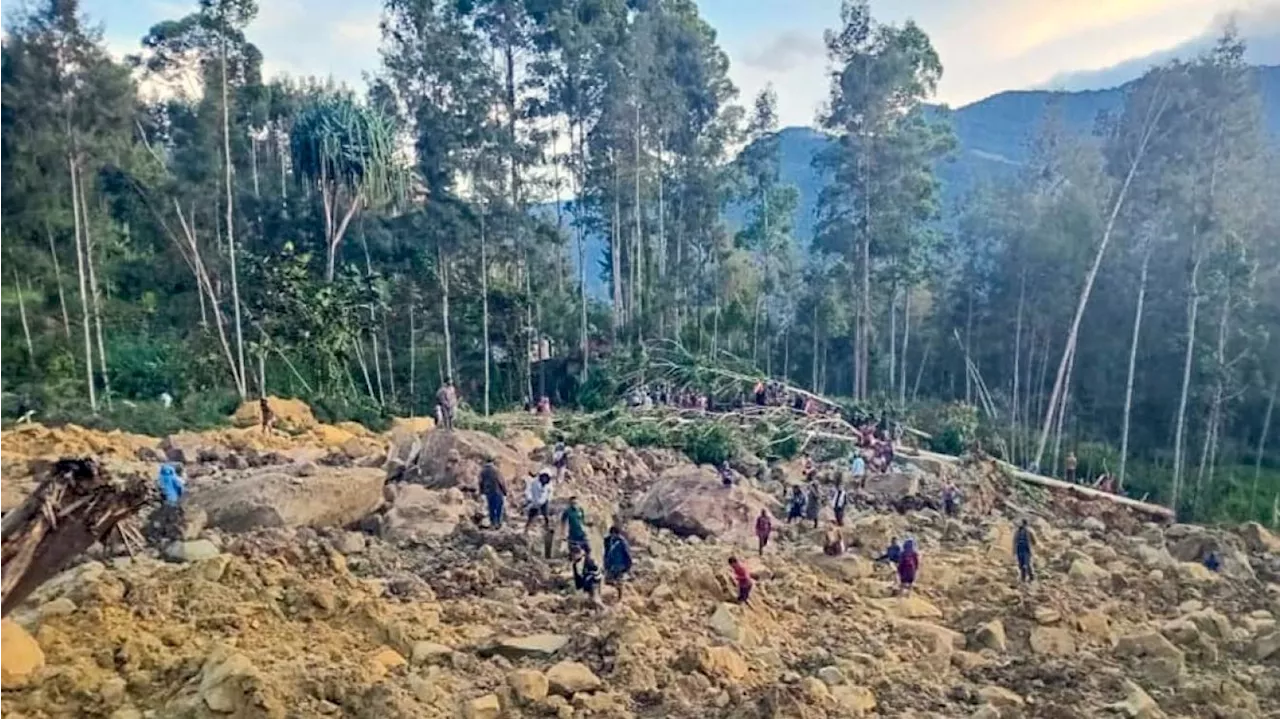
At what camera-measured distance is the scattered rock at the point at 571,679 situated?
7871 mm

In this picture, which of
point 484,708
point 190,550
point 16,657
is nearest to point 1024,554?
point 484,708

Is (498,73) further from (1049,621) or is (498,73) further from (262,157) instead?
(1049,621)

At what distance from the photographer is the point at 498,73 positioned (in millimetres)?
30469

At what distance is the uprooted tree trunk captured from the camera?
268 inches

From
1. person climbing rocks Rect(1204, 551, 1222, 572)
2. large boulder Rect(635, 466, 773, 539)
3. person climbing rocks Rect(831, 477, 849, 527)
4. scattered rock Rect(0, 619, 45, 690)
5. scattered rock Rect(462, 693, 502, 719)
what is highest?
scattered rock Rect(0, 619, 45, 690)

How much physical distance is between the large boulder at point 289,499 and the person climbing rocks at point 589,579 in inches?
137

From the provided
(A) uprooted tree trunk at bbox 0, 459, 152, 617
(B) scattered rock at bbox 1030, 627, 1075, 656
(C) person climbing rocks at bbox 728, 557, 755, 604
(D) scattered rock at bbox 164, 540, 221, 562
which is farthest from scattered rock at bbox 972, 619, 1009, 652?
(A) uprooted tree trunk at bbox 0, 459, 152, 617

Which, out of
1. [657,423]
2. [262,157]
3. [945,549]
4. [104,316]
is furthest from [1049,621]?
[262,157]

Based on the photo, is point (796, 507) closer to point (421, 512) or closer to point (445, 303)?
point (421, 512)

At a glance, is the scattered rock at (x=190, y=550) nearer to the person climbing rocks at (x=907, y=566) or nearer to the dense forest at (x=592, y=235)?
the person climbing rocks at (x=907, y=566)

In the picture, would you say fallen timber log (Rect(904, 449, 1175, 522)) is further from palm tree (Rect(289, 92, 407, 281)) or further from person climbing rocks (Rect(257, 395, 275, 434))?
palm tree (Rect(289, 92, 407, 281))

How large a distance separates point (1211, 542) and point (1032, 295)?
16.7 m

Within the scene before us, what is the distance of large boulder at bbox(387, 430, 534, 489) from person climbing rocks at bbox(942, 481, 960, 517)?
7071mm

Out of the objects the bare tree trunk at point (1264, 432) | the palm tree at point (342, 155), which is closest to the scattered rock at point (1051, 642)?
the palm tree at point (342, 155)
